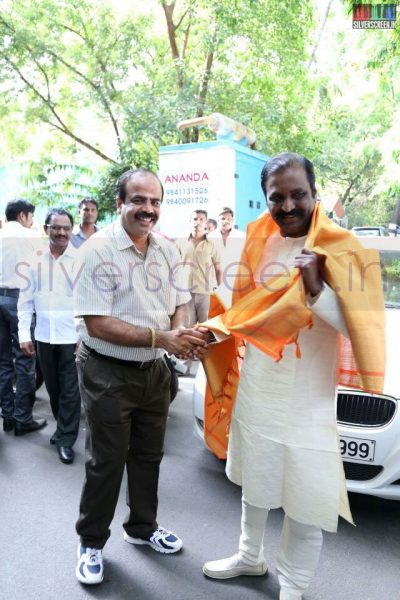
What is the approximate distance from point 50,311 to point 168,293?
1.75m

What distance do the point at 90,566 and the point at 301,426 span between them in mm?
1323

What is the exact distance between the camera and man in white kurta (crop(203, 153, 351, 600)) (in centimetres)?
201

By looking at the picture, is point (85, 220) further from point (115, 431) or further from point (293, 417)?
point (293, 417)

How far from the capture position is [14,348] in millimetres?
A: 4605

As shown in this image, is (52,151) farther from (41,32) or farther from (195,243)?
(195,243)

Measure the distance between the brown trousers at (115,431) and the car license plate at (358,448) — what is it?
1.03m

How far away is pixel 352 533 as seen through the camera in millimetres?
3006

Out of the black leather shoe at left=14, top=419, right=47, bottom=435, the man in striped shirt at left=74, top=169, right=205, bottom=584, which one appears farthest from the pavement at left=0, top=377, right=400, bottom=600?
the black leather shoe at left=14, top=419, right=47, bottom=435

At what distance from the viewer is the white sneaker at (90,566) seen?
2.52 meters

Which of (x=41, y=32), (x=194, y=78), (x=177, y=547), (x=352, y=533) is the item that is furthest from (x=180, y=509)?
(x=41, y=32)

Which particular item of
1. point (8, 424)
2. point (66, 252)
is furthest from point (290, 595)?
point (8, 424)

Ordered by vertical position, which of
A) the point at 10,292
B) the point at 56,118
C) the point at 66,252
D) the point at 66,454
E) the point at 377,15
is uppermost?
the point at 377,15

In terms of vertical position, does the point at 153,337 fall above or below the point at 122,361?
above

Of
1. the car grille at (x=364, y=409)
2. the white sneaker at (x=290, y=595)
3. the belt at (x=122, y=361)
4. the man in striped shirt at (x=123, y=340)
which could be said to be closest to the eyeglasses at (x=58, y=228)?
the man in striped shirt at (x=123, y=340)
